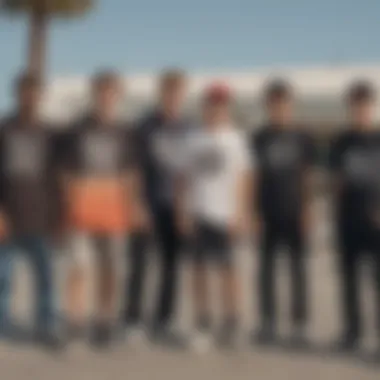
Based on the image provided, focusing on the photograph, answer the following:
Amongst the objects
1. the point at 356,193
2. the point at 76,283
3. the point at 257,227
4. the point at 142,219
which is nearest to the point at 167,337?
the point at 76,283

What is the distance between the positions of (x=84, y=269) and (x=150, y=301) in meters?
1.11

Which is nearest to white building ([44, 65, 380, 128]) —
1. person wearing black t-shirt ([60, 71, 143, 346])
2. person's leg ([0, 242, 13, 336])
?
person's leg ([0, 242, 13, 336])

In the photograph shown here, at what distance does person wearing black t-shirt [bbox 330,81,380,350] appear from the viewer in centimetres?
558

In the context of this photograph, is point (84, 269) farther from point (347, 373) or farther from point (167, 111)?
point (347, 373)

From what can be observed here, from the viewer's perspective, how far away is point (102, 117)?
5734 mm

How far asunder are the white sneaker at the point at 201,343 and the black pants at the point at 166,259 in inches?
12.2

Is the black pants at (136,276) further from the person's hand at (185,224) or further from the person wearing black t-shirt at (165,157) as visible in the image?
the person's hand at (185,224)

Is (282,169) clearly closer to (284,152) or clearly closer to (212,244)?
(284,152)

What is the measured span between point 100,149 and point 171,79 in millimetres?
630

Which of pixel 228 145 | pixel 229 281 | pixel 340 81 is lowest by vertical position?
pixel 229 281

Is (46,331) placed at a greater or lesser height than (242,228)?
lesser

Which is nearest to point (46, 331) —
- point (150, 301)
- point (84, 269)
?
point (84, 269)

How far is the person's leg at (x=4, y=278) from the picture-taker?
6125mm

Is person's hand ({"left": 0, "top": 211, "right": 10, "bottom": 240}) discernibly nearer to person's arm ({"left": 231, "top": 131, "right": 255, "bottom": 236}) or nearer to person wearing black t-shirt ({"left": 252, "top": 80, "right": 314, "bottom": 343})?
person's arm ({"left": 231, "top": 131, "right": 255, "bottom": 236})
